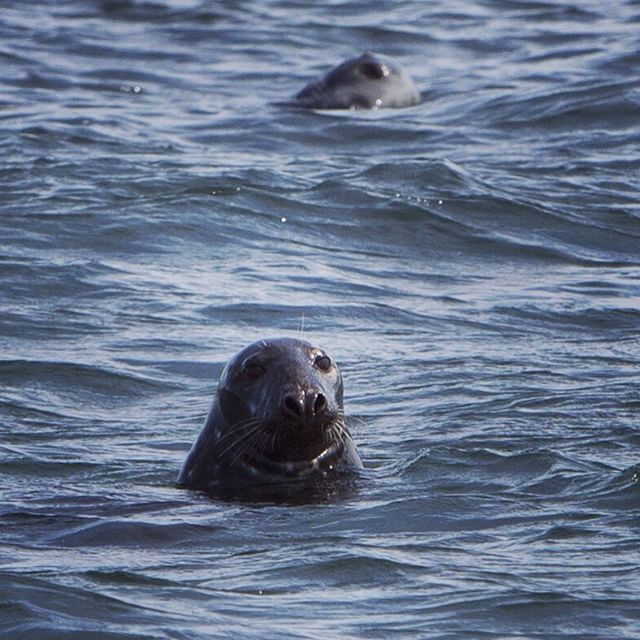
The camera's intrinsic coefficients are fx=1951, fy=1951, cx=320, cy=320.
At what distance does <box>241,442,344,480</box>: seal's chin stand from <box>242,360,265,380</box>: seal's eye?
1.07 ft

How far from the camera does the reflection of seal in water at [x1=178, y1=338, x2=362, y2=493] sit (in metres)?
8.03

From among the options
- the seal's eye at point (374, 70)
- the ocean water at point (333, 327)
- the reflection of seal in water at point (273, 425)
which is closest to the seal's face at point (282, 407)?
the reflection of seal in water at point (273, 425)

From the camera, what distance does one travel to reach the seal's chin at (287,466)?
26.8 ft

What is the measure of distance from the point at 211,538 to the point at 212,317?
15.0ft

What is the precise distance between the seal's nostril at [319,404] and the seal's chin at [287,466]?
Answer: 261mm

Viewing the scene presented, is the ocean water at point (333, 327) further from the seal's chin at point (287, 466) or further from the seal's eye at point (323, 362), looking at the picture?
the seal's eye at point (323, 362)

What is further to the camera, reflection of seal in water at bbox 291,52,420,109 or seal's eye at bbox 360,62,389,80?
seal's eye at bbox 360,62,389,80

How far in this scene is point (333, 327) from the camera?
38.0ft

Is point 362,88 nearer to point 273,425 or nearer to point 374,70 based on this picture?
point 374,70

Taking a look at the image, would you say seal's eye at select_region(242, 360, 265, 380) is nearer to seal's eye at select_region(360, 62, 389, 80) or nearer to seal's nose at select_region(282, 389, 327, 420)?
seal's nose at select_region(282, 389, 327, 420)

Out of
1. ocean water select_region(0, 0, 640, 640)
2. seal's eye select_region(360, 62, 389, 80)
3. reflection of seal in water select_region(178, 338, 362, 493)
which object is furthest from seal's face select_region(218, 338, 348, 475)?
seal's eye select_region(360, 62, 389, 80)

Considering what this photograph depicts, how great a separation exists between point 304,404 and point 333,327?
3.66 metres

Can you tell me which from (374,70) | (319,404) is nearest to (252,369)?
(319,404)

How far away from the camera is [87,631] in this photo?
19.8 ft
